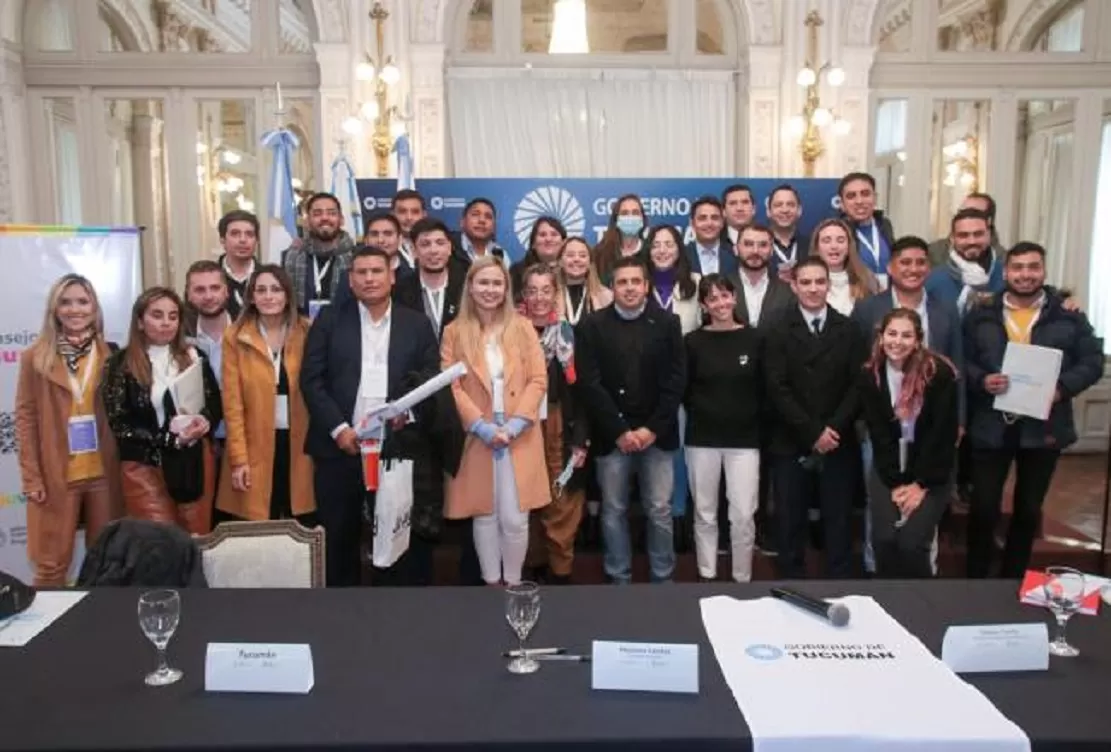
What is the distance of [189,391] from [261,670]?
197 centimetres

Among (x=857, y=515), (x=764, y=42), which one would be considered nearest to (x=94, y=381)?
(x=857, y=515)

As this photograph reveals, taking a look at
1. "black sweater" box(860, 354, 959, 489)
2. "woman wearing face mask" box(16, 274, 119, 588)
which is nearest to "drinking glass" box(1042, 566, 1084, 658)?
"black sweater" box(860, 354, 959, 489)

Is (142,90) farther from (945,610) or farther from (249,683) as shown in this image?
(945,610)

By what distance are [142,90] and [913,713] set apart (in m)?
7.19

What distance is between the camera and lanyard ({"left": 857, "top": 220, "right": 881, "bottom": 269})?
442 centimetres

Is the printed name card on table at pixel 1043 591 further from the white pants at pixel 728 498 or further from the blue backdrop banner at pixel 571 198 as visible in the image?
the blue backdrop banner at pixel 571 198

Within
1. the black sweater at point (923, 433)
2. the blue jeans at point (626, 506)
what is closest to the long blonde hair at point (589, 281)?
the blue jeans at point (626, 506)

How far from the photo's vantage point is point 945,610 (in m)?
1.95

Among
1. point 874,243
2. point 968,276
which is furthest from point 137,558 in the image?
point 874,243

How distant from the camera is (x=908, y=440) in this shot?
125 inches

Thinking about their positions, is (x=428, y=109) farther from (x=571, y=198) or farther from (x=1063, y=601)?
(x=1063, y=601)

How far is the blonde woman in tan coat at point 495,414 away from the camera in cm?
334

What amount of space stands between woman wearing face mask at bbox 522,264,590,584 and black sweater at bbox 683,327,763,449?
0.49 meters

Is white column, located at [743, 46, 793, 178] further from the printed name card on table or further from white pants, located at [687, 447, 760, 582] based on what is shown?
the printed name card on table
